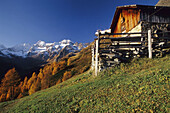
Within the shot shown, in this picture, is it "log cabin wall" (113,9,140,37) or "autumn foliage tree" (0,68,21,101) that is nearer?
"log cabin wall" (113,9,140,37)

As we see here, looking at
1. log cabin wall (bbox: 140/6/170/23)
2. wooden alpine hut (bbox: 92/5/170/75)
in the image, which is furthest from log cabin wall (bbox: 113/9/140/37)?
log cabin wall (bbox: 140/6/170/23)

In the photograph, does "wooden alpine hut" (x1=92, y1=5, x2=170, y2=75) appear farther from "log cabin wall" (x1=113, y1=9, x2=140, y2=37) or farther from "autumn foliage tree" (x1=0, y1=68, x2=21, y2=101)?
"autumn foliage tree" (x1=0, y1=68, x2=21, y2=101)

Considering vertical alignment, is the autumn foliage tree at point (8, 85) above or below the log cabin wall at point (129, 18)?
below

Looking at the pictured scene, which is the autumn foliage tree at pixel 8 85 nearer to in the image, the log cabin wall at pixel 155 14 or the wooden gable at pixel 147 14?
the wooden gable at pixel 147 14

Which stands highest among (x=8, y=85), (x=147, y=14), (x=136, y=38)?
(x=147, y=14)

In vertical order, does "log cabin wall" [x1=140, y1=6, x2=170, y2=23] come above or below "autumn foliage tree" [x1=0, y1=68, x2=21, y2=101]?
above

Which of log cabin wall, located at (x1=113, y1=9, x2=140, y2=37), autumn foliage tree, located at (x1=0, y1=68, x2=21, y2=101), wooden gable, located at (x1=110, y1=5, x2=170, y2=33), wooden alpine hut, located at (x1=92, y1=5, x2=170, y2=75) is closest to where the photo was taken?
wooden alpine hut, located at (x1=92, y1=5, x2=170, y2=75)

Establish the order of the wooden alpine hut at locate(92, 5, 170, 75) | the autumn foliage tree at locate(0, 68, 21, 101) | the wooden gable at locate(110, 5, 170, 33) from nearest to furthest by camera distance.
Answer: the wooden alpine hut at locate(92, 5, 170, 75), the wooden gable at locate(110, 5, 170, 33), the autumn foliage tree at locate(0, 68, 21, 101)

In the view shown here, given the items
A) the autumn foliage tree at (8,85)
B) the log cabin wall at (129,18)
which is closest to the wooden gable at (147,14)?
the log cabin wall at (129,18)

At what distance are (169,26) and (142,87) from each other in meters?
14.7

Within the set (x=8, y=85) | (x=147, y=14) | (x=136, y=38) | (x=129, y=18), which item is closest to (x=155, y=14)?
(x=147, y=14)

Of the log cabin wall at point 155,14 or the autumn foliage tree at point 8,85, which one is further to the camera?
the autumn foliage tree at point 8,85

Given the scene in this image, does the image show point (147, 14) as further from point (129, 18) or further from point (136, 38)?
point (136, 38)

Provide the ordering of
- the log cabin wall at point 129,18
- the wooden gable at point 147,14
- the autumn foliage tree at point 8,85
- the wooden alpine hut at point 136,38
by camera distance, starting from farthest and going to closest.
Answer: the autumn foliage tree at point 8,85 < the log cabin wall at point 129,18 < the wooden gable at point 147,14 < the wooden alpine hut at point 136,38
